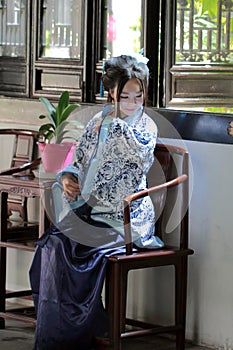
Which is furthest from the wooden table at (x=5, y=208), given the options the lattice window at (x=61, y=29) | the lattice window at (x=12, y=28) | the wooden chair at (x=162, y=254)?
the lattice window at (x=12, y=28)

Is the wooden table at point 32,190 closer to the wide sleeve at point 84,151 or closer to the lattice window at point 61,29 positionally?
the wide sleeve at point 84,151

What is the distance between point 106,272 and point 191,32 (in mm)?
1220

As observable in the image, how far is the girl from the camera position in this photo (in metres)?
4.32

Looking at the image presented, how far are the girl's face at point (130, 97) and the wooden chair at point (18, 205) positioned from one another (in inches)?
28.3

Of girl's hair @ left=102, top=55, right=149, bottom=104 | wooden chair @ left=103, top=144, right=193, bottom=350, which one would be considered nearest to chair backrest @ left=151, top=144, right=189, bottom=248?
wooden chair @ left=103, top=144, right=193, bottom=350

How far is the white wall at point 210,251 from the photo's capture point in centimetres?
457

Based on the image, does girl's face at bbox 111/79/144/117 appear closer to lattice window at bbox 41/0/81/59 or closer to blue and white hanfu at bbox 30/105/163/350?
blue and white hanfu at bbox 30/105/163/350

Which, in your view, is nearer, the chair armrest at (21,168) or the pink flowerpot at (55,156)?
the pink flowerpot at (55,156)

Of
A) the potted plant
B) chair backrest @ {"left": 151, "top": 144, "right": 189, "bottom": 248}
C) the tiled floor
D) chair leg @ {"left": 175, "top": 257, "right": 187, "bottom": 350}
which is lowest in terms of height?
the tiled floor

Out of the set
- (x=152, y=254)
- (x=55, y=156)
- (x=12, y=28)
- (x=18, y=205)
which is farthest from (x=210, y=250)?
(x=12, y=28)

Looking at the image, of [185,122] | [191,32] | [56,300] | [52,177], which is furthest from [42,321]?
[191,32]

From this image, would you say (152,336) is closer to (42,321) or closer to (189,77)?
(42,321)

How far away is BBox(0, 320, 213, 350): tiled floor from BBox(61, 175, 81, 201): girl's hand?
0.76 m

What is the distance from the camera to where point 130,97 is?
4.43 m
